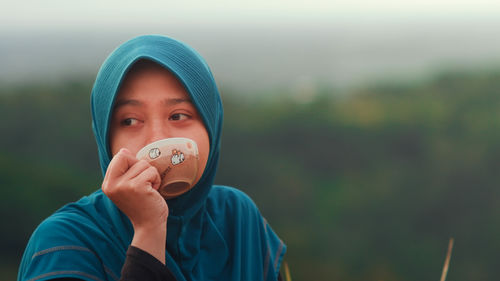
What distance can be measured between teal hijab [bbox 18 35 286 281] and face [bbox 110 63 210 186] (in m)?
0.03

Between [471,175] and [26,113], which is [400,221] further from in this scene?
[26,113]

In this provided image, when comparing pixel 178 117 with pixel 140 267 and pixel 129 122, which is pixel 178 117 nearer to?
pixel 129 122

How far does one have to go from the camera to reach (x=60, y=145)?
839 cm

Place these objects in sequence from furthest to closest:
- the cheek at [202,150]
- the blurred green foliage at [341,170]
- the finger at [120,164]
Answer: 1. the blurred green foliage at [341,170]
2. the cheek at [202,150]
3. the finger at [120,164]

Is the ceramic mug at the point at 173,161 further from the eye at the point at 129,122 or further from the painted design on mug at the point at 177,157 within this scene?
the eye at the point at 129,122

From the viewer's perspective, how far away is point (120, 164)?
4.82 ft

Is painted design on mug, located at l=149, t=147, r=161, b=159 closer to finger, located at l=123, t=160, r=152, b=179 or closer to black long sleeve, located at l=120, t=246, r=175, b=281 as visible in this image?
finger, located at l=123, t=160, r=152, b=179

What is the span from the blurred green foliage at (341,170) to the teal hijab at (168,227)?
5746 mm

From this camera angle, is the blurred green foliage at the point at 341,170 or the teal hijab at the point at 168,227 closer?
the teal hijab at the point at 168,227

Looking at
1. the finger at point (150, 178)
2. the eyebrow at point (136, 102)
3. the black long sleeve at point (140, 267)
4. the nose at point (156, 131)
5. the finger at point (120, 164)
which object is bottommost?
the black long sleeve at point (140, 267)

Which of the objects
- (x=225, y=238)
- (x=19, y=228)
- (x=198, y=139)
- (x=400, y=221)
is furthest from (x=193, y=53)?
(x=400, y=221)

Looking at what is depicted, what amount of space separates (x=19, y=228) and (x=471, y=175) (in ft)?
22.0

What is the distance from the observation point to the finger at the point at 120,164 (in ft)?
4.80

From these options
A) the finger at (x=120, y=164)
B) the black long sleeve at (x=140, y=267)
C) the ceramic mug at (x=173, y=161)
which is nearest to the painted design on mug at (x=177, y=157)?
the ceramic mug at (x=173, y=161)
